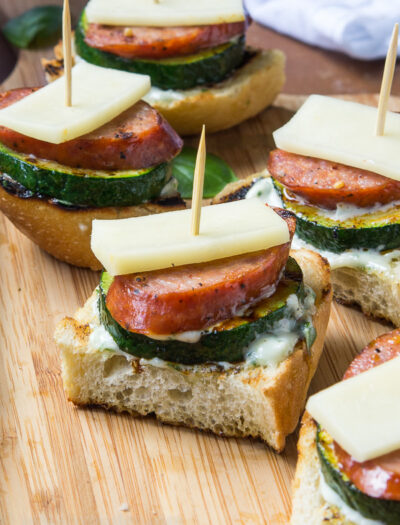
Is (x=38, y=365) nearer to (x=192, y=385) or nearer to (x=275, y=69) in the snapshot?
(x=192, y=385)

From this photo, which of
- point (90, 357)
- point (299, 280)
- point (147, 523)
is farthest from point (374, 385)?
point (90, 357)

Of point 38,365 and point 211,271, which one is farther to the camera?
point 38,365

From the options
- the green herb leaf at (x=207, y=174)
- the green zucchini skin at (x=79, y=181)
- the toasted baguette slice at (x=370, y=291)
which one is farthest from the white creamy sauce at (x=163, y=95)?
the toasted baguette slice at (x=370, y=291)

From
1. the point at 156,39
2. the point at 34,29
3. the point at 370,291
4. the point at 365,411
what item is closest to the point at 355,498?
the point at 365,411

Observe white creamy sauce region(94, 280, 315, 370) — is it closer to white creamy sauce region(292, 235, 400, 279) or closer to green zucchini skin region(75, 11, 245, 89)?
white creamy sauce region(292, 235, 400, 279)

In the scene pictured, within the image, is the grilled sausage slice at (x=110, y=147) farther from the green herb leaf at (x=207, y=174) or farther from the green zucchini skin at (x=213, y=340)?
the green zucchini skin at (x=213, y=340)

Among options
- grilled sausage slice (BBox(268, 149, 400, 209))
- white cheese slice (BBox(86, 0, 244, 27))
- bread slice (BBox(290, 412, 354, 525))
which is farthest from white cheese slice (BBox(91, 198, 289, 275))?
white cheese slice (BBox(86, 0, 244, 27))

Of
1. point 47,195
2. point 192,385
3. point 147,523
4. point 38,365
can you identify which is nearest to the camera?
point 147,523
